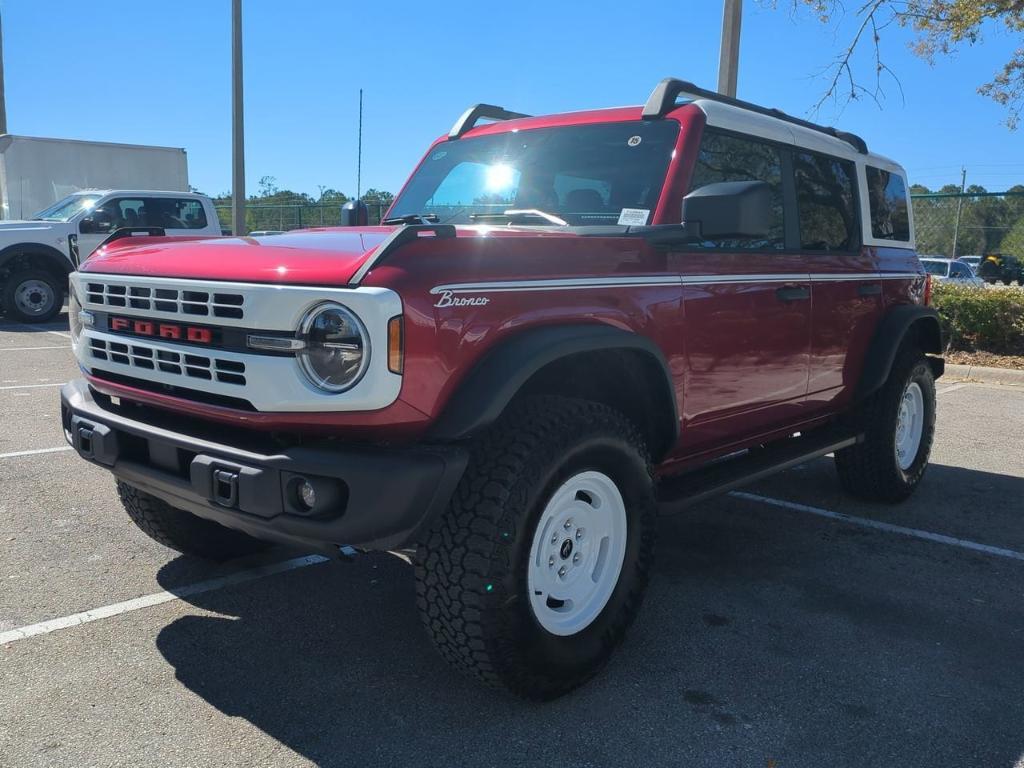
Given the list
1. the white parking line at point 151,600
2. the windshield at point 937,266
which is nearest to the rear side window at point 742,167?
the white parking line at point 151,600

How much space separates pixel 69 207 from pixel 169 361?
12997 millimetres

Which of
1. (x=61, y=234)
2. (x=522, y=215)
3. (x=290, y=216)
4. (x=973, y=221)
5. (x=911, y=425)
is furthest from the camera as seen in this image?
(x=290, y=216)

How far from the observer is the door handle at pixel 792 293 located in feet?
13.3

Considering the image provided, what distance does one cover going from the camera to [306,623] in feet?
11.3

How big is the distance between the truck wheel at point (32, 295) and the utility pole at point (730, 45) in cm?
1036

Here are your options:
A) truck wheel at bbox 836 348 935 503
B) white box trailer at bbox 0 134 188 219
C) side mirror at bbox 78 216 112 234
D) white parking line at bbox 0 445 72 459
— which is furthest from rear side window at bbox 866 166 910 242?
white box trailer at bbox 0 134 188 219

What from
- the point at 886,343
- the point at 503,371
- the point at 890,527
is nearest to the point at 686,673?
the point at 503,371

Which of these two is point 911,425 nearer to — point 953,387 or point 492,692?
point 492,692

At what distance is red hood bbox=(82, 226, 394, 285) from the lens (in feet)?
8.32

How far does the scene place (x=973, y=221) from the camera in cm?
1955

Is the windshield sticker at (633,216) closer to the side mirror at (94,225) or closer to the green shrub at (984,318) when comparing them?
the green shrub at (984,318)

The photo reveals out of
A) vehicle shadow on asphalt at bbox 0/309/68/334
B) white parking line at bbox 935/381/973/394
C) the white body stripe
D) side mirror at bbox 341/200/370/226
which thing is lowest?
white parking line at bbox 935/381/973/394

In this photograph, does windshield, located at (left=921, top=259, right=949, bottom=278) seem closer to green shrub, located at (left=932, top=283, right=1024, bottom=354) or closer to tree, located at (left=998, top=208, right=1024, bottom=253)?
tree, located at (left=998, top=208, right=1024, bottom=253)

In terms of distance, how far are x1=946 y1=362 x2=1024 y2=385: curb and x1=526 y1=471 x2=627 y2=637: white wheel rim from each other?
29.1 feet
